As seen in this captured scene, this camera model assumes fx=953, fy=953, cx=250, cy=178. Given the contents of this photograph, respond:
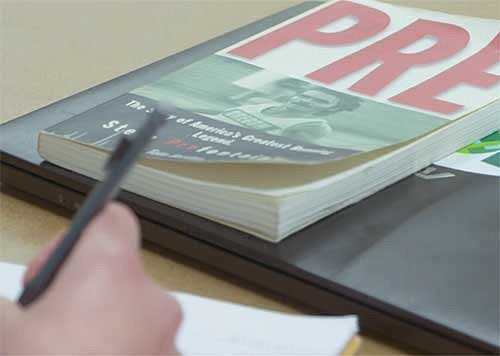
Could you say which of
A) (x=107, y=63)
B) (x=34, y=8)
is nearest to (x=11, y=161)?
(x=107, y=63)

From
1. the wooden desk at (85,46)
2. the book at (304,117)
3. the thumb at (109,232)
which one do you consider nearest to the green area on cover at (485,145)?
the book at (304,117)

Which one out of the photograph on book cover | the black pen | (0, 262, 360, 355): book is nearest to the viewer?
the black pen

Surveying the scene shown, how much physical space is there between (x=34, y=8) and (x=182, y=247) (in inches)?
24.7

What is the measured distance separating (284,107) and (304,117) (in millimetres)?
25

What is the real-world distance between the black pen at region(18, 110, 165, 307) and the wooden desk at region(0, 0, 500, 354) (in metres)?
0.22

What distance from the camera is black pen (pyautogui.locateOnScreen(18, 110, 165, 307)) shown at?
1.09ft

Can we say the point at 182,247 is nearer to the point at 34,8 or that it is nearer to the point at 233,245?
the point at 233,245

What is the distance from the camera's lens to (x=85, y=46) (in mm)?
991

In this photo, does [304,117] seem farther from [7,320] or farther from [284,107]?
[7,320]

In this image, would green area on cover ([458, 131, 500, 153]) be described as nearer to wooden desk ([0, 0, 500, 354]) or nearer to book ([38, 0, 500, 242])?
book ([38, 0, 500, 242])

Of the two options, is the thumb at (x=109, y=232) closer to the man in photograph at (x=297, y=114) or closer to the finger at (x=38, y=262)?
the finger at (x=38, y=262)

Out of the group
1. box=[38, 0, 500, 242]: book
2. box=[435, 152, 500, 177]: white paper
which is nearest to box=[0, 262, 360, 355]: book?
box=[38, 0, 500, 242]: book

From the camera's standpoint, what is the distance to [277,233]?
0.54 meters

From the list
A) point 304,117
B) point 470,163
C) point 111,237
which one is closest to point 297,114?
point 304,117
